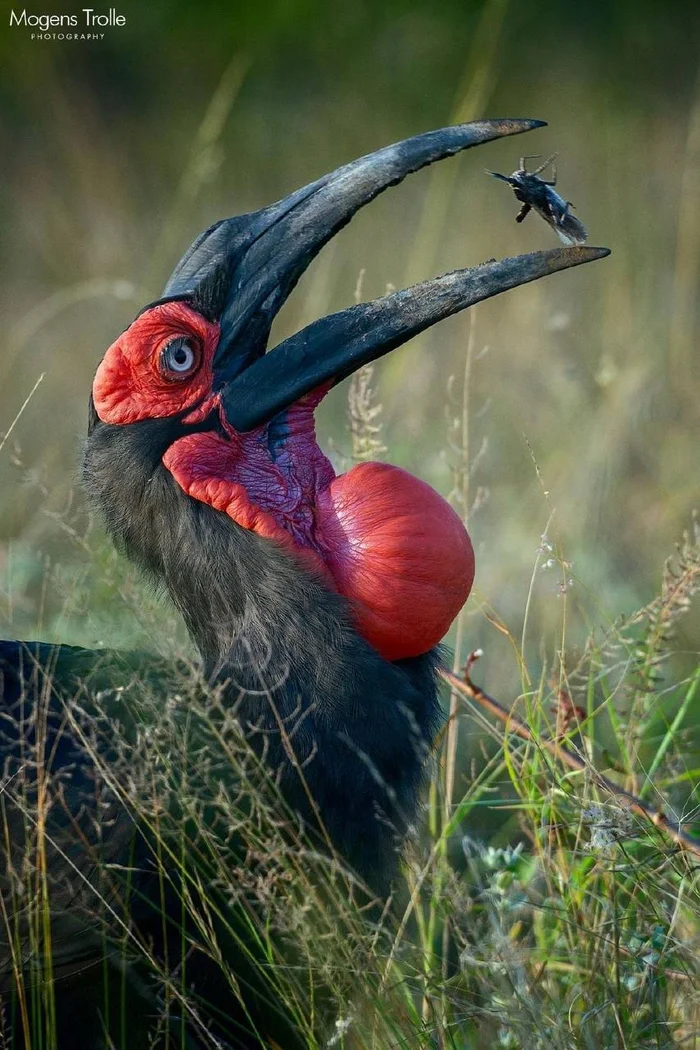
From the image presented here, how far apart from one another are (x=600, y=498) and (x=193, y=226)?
2.92m

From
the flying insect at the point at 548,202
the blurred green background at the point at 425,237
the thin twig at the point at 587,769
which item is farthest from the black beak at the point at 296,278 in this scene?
the thin twig at the point at 587,769

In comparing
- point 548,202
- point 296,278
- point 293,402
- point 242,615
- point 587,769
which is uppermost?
point 548,202

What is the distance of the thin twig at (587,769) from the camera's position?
92.5 inches

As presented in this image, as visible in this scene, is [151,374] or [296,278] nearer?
[151,374]

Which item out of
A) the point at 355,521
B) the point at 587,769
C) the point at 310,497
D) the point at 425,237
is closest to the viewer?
the point at 587,769

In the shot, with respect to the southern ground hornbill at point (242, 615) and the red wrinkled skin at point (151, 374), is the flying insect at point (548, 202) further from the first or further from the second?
the red wrinkled skin at point (151, 374)

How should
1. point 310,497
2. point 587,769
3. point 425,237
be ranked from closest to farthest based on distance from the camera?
point 587,769, point 310,497, point 425,237

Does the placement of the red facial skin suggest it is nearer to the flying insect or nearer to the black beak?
the black beak

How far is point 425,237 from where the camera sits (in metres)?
6.05

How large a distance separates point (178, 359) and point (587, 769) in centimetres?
109

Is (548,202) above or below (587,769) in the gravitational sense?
above

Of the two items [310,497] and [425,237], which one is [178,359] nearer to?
[310,497]

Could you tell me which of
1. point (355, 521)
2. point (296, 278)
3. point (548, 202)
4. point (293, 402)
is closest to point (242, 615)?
point (355, 521)

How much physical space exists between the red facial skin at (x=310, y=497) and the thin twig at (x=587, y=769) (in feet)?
0.86
